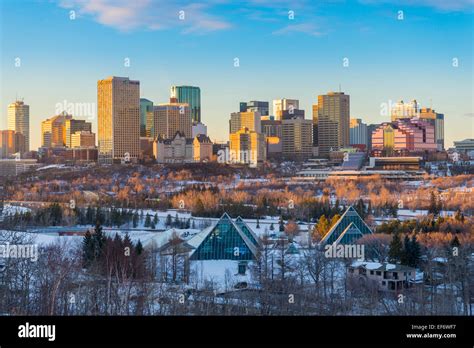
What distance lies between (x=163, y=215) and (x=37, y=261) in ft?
14.3

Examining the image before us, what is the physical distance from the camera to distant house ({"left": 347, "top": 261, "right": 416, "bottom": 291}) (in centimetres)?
556

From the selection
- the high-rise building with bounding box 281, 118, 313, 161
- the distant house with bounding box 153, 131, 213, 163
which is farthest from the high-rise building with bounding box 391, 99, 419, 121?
the distant house with bounding box 153, 131, 213, 163

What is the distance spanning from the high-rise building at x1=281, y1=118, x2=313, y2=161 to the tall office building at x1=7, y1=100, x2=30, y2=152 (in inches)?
218

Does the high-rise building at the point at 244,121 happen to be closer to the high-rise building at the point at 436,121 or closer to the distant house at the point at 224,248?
the high-rise building at the point at 436,121

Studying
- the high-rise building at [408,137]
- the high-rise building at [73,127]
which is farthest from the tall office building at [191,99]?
the high-rise building at [408,137]

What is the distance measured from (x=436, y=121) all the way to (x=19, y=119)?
8327mm

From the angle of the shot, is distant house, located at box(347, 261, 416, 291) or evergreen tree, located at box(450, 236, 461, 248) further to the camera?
evergreen tree, located at box(450, 236, 461, 248)

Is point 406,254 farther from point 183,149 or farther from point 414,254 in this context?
point 183,149

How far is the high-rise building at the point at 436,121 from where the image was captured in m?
13.9

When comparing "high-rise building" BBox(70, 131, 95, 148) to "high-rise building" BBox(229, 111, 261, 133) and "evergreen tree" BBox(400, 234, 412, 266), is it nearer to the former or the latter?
"high-rise building" BBox(229, 111, 261, 133)

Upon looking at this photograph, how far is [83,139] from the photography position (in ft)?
46.3

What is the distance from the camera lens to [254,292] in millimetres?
4883

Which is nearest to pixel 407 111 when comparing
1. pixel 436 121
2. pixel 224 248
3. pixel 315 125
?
pixel 436 121

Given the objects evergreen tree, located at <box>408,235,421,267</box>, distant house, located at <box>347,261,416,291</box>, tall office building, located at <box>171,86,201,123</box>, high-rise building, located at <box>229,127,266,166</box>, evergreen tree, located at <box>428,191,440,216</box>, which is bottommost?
distant house, located at <box>347,261,416,291</box>
